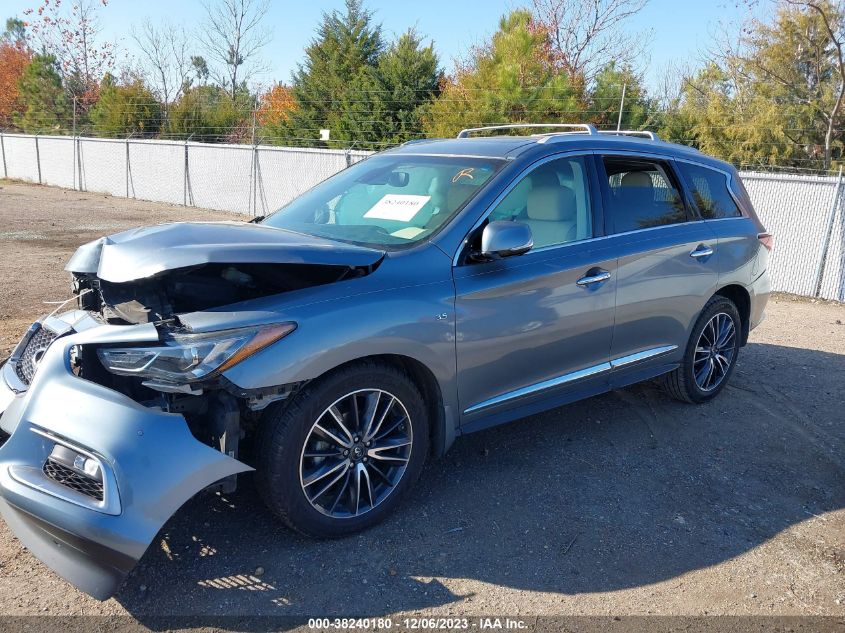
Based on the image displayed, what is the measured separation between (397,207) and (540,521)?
1.87 meters

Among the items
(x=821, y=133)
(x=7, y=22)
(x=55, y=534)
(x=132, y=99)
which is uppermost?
(x=7, y=22)

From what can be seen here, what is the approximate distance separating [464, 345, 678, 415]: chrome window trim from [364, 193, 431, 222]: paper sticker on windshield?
42.7 inches

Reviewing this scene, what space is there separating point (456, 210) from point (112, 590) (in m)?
2.36

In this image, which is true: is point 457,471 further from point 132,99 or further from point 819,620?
point 132,99

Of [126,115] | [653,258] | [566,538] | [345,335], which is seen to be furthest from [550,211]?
[126,115]

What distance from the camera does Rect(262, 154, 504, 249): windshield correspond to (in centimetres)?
382

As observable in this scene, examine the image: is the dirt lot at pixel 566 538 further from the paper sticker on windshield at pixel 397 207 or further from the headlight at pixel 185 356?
the paper sticker on windshield at pixel 397 207

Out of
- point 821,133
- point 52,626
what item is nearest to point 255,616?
point 52,626

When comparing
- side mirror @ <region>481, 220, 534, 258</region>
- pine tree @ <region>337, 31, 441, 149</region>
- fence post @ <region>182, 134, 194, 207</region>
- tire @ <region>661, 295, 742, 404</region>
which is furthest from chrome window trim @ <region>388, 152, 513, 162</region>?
fence post @ <region>182, 134, 194, 207</region>

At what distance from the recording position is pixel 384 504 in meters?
3.44

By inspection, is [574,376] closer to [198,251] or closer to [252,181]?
[198,251]

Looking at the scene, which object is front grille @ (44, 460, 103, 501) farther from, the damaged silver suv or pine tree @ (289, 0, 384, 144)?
pine tree @ (289, 0, 384, 144)

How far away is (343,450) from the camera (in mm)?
3262

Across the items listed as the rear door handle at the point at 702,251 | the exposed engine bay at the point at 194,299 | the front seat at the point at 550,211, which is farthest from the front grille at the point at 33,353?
the rear door handle at the point at 702,251
